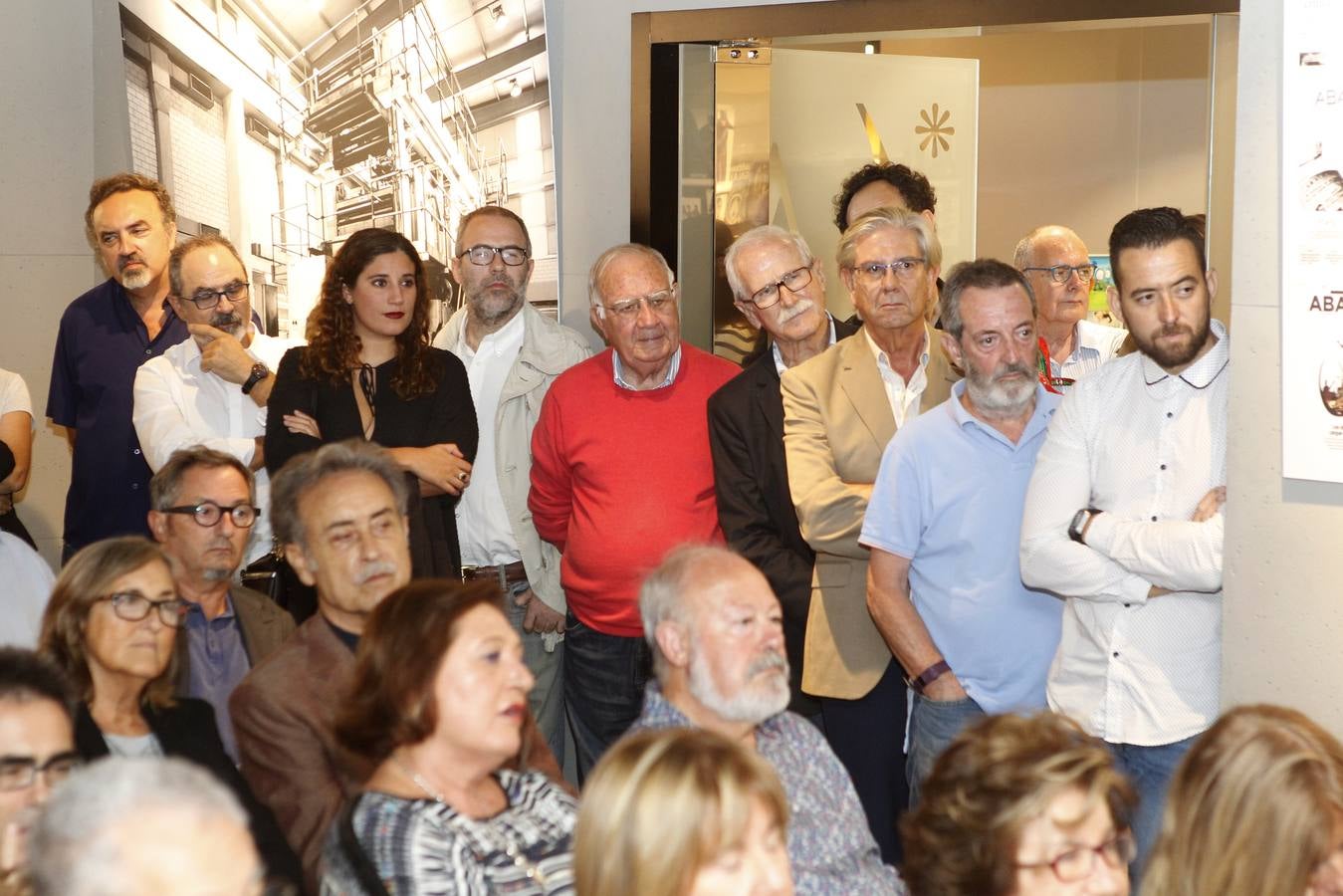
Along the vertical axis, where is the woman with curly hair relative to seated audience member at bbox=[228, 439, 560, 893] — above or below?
above

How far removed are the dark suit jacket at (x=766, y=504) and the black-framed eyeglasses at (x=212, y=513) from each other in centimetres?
119

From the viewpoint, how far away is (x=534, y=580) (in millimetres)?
4344

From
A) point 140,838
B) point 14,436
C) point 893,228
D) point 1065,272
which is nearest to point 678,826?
point 140,838

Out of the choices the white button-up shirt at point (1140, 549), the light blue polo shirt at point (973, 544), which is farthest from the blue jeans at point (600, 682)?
the white button-up shirt at point (1140, 549)

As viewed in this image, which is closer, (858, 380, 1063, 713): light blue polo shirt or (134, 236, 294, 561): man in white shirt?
(858, 380, 1063, 713): light blue polo shirt

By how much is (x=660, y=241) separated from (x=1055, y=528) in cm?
223

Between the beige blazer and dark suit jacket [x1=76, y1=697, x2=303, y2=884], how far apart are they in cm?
145

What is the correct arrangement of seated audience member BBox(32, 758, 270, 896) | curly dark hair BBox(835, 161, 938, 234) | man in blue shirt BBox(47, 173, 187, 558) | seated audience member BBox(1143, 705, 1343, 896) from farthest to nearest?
curly dark hair BBox(835, 161, 938, 234) → man in blue shirt BBox(47, 173, 187, 558) → seated audience member BBox(1143, 705, 1343, 896) → seated audience member BBox(32, 758, 270, 896)

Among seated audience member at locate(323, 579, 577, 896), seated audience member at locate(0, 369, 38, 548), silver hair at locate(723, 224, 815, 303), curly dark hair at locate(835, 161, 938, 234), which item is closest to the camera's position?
seated audience member at locate(323, 579, 577, 896)

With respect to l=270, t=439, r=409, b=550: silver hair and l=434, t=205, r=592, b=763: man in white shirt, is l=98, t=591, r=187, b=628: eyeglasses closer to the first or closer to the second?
l=270, t=439, r=409, b=550: silver hair

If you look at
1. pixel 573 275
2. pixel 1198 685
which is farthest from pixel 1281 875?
pixel 573 275

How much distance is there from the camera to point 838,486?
3.65 meters

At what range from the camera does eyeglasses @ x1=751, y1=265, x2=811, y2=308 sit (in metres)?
3.99

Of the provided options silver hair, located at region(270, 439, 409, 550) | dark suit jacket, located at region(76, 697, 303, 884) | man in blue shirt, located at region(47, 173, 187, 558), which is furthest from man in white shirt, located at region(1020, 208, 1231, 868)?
man in blue shirt, located at region(47, 173, 187, 558)
